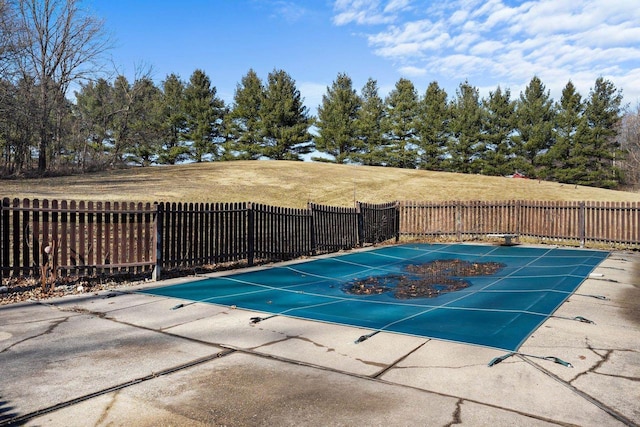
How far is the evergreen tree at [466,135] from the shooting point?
165ft

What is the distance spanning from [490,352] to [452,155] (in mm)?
49465

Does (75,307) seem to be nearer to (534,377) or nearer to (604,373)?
(534,377)

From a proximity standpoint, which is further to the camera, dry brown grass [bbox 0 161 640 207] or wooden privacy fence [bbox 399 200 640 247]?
dry brown grass [bbox 0 161 640 207]

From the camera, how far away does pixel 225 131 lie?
54781 millimetres

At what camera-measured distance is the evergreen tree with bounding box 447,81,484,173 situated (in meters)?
50.4

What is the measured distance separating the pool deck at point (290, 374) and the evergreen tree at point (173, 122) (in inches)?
1932

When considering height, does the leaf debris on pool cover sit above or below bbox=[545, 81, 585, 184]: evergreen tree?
below

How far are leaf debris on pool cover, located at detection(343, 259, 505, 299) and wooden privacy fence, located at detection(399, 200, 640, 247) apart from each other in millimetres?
6601

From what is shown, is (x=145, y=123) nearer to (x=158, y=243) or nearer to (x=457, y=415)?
(x=158, y=243)

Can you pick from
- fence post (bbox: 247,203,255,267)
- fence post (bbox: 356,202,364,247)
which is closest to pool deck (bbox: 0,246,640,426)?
fence post (bbox: 247,203,255,267)

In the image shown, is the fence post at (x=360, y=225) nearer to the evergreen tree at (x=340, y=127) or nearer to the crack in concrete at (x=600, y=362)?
the crack in concrete at (x=600, y=362)

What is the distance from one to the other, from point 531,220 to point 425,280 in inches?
405

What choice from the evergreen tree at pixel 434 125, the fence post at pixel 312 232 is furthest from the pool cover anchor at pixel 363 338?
the evergreen tree at pixel 434 125

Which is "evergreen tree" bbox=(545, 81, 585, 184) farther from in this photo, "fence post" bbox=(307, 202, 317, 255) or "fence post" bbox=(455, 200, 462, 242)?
"fence post" bbox=(307, 202, 317, 255)
